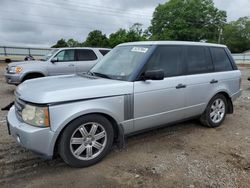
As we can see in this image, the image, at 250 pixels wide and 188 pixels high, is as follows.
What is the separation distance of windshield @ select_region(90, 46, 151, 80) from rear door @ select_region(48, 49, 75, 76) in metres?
4.82

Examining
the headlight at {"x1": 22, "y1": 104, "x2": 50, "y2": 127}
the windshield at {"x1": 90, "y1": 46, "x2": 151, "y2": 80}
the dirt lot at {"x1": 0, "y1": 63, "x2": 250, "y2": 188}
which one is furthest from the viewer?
the windshield at {"x1": 90, "y1": 46, "x2": 151, "y2": 80}

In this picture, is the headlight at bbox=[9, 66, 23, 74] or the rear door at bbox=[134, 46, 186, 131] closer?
the rear door at bbox=[134, 46, 186, 131]

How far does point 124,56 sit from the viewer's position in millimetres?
4336

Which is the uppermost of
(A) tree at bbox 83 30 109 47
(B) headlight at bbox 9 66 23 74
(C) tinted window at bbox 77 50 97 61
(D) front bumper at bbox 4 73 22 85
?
(A) tree at bbox 83 30 109 47

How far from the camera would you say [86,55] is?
977 cm

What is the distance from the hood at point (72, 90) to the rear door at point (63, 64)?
17.7ft

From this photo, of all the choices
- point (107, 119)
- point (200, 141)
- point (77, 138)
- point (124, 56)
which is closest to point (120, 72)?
point (124, 56)

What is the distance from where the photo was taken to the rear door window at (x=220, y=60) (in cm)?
509

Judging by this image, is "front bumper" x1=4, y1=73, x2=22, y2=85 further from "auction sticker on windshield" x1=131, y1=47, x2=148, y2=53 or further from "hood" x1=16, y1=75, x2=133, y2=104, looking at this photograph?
"auction sticker on windshield" x1=131, y1=47, x2=148, y2=53

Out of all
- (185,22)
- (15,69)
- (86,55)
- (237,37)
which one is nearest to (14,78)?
(15,69)

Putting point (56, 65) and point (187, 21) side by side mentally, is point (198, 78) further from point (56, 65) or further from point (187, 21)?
point (187, 21)

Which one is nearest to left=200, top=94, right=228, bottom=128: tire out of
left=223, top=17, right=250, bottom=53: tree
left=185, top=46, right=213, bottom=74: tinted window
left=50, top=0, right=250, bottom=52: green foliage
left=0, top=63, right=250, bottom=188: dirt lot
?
left=0, top=63, right=250, bottom=188: dirt lot

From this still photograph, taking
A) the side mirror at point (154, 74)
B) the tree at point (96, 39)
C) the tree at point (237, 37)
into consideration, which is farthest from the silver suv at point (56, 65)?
the tree at point (237, 37)

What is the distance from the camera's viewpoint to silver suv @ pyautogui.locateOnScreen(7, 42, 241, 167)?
3096 millimetres
